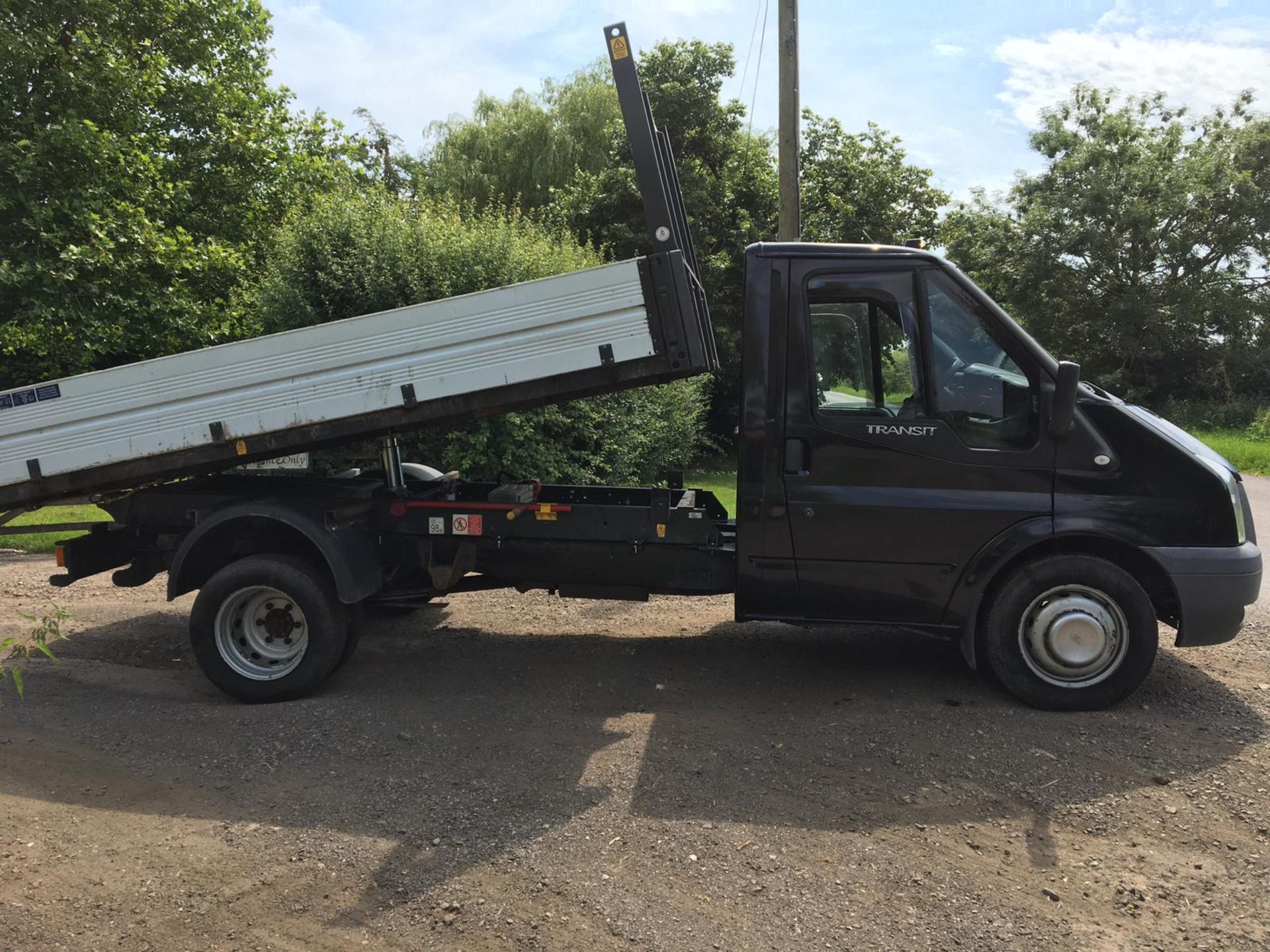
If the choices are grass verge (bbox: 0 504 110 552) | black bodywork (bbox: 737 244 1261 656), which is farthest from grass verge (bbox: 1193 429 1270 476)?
grass verge (bbox: 0 504 110 552)

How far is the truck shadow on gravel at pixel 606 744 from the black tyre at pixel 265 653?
0.48 feet

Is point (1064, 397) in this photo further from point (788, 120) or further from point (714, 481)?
point (714, 481)

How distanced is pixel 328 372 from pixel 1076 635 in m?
4.13

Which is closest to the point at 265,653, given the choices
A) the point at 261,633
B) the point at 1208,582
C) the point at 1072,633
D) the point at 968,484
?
the point at 261,633

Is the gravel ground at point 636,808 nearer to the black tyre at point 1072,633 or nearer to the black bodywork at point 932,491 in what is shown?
the black tyre at point 1072,633

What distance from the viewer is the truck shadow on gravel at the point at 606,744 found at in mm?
3922

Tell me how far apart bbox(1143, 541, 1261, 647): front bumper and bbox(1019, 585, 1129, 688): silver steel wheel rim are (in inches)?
12.5

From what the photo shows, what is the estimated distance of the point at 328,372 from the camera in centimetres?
488

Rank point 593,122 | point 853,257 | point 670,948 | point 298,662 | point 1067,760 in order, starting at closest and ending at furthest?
point 670,948 < point 1067,760 < point 853,257 < point 298,662 < point 593,122

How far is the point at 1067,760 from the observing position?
14.4 feet

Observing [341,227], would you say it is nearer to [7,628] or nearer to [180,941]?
[7,628]

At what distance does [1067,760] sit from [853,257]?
2.71 m

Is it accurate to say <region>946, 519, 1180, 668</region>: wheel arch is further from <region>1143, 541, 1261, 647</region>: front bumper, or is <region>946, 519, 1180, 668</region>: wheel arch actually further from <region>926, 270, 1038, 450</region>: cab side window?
<region>926, 270, 1038, 450</region>: cab side window

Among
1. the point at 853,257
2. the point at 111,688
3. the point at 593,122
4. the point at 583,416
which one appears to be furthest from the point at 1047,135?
the point at 111,688
